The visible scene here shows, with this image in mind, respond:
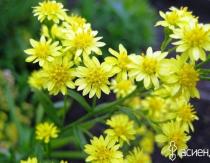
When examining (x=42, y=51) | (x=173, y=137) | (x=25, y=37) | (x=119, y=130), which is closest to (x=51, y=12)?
(x=42, y=51)

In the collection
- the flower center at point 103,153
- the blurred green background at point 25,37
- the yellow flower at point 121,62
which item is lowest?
the flower center at point 103,153

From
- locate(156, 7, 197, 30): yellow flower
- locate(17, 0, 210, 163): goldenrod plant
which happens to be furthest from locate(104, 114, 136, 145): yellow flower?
locate(156, 7, 197, 30): yellow flower

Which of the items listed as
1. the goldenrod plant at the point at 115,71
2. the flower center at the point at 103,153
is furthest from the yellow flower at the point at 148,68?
the flower center at the point at 103,153

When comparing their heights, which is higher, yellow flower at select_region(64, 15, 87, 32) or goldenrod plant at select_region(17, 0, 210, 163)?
yellow flower at select_region(64, 15, 87, 32)

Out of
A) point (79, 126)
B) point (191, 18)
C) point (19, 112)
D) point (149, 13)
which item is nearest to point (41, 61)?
point (79, 126)

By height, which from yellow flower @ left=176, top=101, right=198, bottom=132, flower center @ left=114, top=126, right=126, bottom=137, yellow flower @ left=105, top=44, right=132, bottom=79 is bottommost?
A: flower center @ left=114, top=126, right=126, bottom=137

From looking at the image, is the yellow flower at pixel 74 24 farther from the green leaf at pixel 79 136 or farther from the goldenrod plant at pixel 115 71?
the green leaf at pixel 79 136

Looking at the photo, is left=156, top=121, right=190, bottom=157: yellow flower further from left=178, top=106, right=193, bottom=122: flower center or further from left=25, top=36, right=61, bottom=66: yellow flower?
left=25, top=36, right=61, bottom=66: yellow flower

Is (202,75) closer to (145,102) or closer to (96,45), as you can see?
(96,45)
